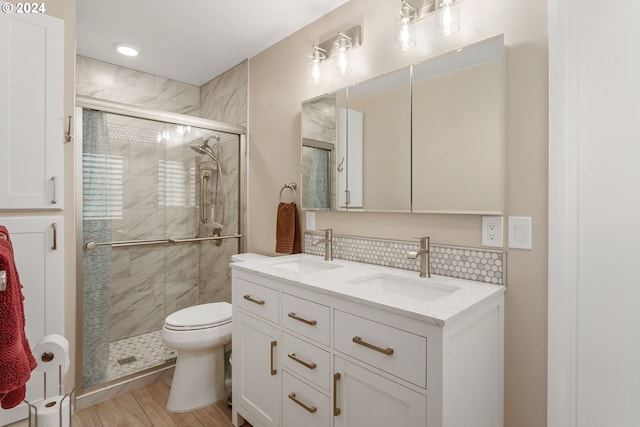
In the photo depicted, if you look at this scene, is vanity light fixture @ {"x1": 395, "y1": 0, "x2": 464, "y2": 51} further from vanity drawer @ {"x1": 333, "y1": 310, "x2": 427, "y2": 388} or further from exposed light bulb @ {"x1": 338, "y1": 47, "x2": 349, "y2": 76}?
vanity drawer @ {"x1": 333, "y1": 310, "x2": 427, "y2": 388}

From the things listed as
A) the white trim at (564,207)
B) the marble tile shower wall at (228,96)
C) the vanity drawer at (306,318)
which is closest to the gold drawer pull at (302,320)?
the vanity drawer at (306,318)

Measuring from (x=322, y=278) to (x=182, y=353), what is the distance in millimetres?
1125

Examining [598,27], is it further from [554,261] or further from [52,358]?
[52,358]

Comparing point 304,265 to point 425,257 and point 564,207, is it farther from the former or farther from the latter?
point 564,207

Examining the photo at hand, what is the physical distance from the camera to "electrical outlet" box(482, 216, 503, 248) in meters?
1.38

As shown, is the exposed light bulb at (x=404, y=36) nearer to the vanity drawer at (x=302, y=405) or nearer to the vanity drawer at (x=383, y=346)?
the vanity drawer at (x=383, y=346)

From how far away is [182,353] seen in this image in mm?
2006

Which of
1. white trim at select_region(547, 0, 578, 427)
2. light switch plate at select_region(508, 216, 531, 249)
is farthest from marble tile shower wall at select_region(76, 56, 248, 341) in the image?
white trim at select_region(547, 0, 578, 427)

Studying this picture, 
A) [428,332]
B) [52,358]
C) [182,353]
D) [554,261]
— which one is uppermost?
[554,261]

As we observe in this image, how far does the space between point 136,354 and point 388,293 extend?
6.03ft

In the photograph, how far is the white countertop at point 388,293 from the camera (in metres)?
1.05

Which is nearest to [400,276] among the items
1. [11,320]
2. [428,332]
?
[428,332]

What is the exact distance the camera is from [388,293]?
149 centimetres

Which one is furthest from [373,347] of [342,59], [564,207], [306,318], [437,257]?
[342,59]
